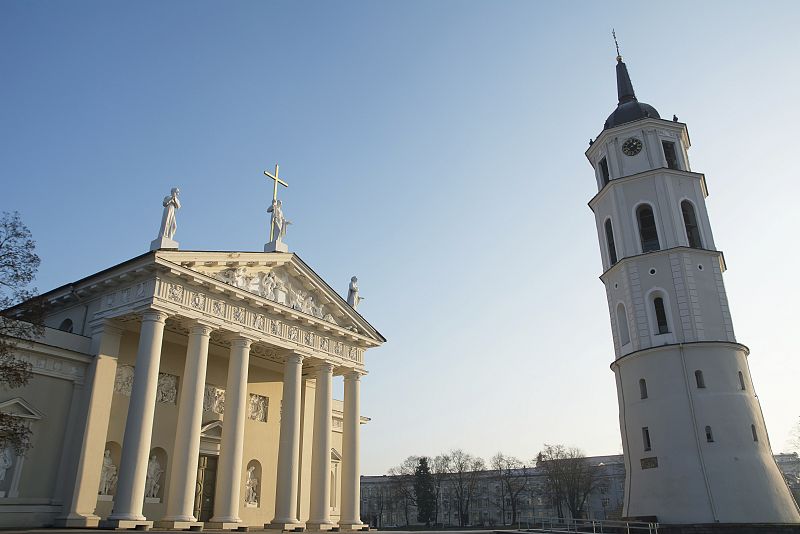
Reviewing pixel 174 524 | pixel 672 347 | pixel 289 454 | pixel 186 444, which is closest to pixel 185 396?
pixel 186 444

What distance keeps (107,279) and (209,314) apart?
3.41 m

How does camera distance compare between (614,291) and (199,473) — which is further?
(614,291)

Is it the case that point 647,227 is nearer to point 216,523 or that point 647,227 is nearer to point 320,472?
point 320,472

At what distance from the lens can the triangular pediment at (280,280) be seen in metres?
20.8

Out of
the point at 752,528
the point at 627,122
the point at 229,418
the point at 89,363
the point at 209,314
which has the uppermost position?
the point at 627,122

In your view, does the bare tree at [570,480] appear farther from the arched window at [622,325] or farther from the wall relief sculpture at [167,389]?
the wall relief sculpture at [167,389]

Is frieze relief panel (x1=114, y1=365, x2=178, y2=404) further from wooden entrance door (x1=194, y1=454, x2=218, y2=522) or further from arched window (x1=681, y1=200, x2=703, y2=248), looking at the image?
arched window (x1=681, y1=200, x2=703, y2=248)

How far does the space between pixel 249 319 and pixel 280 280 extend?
2.56 metres

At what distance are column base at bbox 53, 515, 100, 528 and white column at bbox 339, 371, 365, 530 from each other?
9603mm

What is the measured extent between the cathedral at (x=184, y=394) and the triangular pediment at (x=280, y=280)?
0.17ft

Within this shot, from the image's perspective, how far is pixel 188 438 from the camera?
18.6 metres

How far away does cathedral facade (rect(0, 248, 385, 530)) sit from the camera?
57.9ft

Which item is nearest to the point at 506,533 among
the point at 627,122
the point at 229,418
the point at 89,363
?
the point at 229,418

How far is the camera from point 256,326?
874 inches
